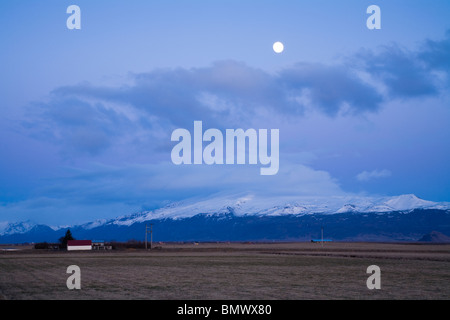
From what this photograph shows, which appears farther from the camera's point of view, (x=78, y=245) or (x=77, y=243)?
(x=77, y=243)

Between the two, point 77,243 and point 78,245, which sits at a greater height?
point 77,243

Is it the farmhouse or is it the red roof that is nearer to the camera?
the farmhouse

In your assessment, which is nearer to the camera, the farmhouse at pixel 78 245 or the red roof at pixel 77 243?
the farmhouse at pixel 78 245
